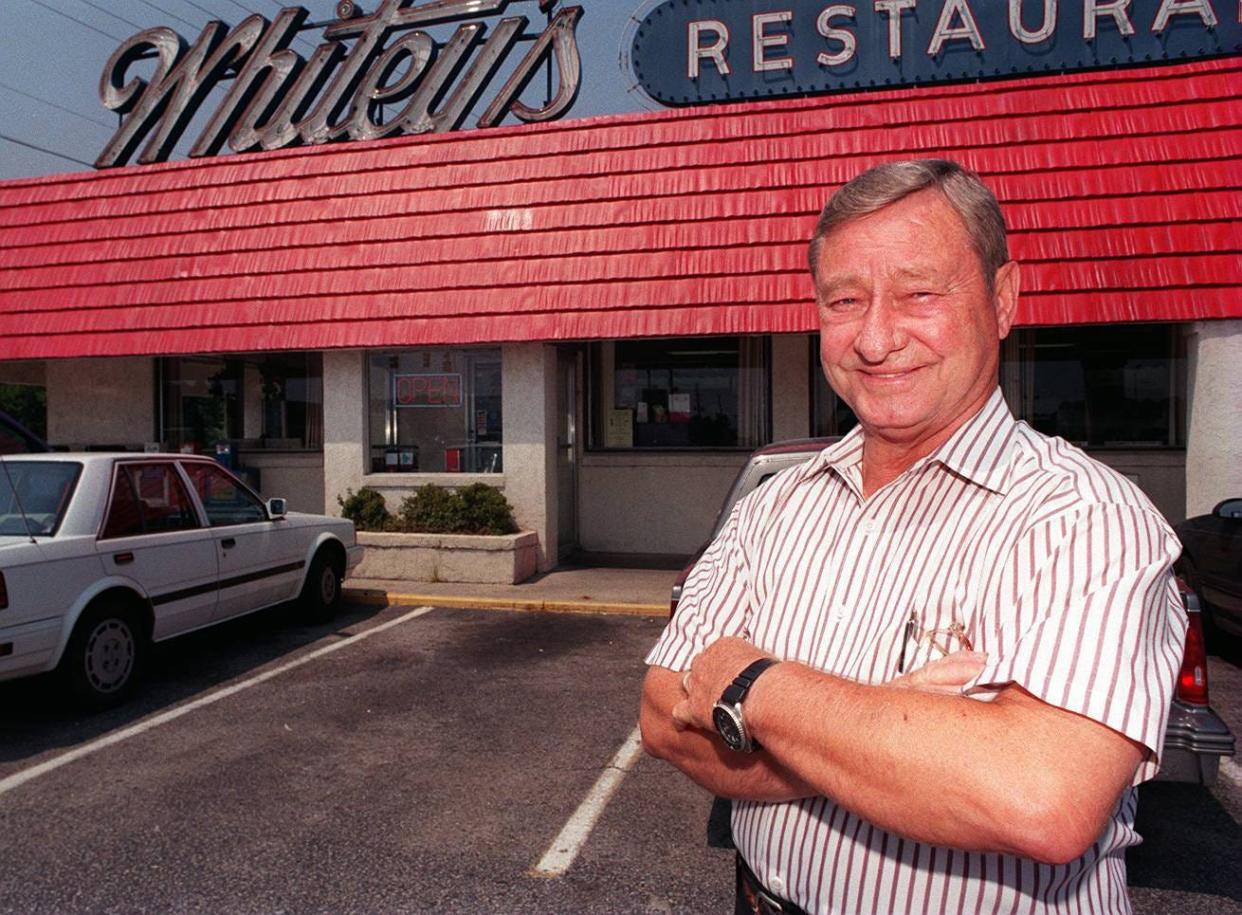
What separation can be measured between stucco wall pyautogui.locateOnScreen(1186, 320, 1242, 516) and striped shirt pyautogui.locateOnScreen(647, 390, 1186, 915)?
8656 millimetres

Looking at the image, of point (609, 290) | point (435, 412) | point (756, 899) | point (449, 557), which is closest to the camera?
point (756, 899)

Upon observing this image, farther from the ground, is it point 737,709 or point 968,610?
point 968,610

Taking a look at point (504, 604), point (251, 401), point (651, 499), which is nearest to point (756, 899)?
point (504, 604)

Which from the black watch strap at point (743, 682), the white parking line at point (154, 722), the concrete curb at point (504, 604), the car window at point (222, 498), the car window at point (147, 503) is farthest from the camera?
the concrete curb at point (504, 604)

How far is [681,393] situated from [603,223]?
295 centimetres

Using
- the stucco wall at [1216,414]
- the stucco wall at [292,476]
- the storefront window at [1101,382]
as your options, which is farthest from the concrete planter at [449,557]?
the stucco wall at [1216,414]

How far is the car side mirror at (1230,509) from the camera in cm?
650

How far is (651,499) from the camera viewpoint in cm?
1202

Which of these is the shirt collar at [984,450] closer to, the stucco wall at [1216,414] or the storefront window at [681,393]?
the stucco wall at [1216,414]

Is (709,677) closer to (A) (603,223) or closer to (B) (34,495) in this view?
(B) (34,495)

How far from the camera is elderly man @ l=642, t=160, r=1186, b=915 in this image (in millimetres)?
1192

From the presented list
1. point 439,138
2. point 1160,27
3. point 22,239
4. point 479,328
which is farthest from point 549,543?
point 1160,27

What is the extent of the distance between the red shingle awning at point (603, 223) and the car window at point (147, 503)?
3.96 metres

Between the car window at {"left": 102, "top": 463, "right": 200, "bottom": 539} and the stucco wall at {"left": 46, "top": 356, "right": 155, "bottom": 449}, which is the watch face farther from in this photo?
the stucco wall at {"left": 46, "top": 356, "right": 155, "bottom": 449}
